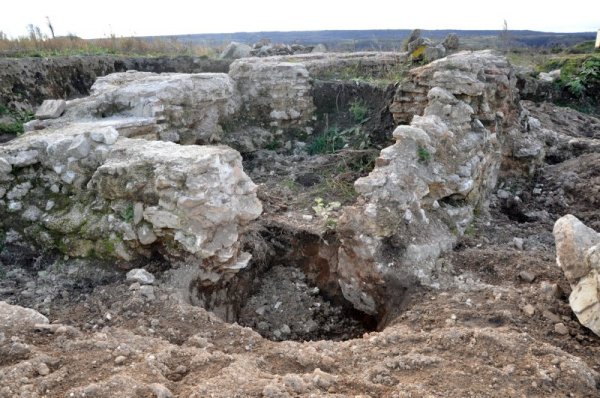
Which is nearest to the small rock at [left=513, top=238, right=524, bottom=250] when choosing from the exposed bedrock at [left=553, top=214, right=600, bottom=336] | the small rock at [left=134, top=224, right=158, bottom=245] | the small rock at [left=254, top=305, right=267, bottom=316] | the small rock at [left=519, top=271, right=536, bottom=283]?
the small rock at [left=519, top=271, right=536, bottom=283]

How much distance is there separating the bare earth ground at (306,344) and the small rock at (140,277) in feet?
0.27

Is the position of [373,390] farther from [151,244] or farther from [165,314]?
[151,244]

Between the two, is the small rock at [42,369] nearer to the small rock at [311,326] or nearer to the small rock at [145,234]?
the small rock at [145,234]

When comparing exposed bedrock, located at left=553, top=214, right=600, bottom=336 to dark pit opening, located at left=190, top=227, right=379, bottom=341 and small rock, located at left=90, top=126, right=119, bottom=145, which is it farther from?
small rock, located at left=90, top=126, right=119, bottom=145

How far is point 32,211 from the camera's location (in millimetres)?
4539

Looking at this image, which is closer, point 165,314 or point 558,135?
point 165,314

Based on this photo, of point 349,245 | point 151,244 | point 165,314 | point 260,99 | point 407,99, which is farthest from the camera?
point 260,99

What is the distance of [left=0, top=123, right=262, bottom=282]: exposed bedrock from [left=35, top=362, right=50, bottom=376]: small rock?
1494mm

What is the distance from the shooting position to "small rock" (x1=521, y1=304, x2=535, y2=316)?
11.6 ft

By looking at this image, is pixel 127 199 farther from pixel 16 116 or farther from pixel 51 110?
pixel 16 116

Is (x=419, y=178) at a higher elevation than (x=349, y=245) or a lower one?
higher

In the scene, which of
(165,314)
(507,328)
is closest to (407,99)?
(507,328)

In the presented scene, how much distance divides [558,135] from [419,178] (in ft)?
13.2

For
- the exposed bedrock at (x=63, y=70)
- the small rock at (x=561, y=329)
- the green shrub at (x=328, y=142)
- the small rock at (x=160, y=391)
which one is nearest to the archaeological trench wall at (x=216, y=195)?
the small rock at (x=561, y=329)
